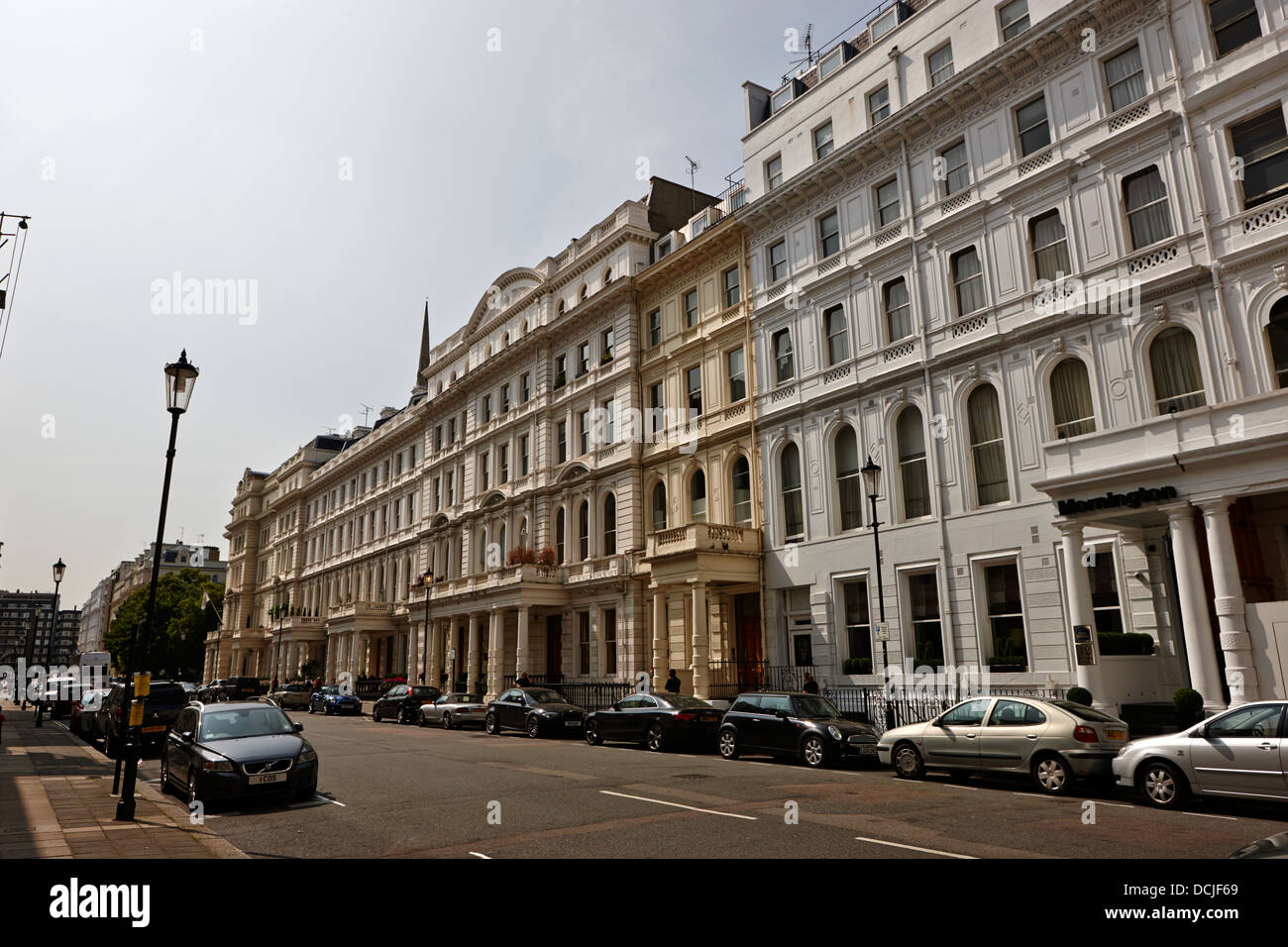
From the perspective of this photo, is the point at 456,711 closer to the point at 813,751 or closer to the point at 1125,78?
the point at 813,751

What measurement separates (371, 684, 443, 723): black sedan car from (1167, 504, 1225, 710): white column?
26.6 m

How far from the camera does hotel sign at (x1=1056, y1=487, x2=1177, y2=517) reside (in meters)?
16.5

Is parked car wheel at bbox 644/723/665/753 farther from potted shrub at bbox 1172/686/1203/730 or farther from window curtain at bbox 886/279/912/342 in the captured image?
window curtain at bbox 886/279/912/342

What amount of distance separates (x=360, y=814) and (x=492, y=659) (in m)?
28.3

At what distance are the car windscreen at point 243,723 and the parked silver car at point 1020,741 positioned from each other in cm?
1099

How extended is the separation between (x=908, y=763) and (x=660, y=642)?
14.9 meters

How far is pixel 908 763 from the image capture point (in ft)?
50.7

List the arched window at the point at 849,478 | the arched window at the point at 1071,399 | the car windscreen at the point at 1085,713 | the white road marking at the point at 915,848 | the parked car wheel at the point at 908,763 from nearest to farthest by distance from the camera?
the white road marking at the point at 915,848
the car windscreen at the point at 1085,713
the parked car wheel at the point at 908,763
the arched window at the point at 1071,399
the arched window at the point at 849,478

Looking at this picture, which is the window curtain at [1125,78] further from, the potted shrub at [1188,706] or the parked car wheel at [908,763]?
the parked car wheel at [908,763]

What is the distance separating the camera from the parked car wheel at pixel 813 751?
17.2 m

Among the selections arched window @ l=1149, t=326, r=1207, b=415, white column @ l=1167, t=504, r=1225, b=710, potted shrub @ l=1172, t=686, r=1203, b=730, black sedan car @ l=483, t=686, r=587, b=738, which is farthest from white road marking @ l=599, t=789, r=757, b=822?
arched window @ l=1149, t=326, r=1207, b=415

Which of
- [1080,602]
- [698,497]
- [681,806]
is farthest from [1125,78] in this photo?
[681,806]

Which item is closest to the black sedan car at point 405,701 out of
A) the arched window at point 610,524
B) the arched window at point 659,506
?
the arched window at point 610,524
